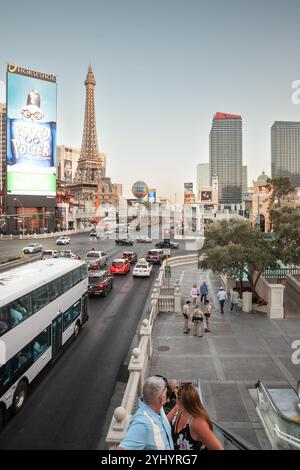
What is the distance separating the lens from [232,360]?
13195 millimetres

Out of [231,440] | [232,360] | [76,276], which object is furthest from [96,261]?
[231,440]

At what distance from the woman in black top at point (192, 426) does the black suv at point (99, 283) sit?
20577 millimetres

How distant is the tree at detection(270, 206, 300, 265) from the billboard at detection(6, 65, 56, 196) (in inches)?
2938

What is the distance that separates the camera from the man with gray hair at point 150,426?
3889 millimetres

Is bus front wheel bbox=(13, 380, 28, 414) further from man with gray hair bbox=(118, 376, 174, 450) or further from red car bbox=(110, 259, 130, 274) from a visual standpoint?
red car bbox=(110, 259, 130, 274)

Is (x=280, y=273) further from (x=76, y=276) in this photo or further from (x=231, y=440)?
(x=231, y=440)

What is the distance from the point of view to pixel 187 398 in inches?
172

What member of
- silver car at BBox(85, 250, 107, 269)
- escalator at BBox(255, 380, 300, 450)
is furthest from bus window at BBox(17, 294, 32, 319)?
silver car at BBox(85, 250, 107, 269)

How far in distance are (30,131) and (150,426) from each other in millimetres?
89777

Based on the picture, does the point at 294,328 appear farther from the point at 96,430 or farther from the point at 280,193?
the point at 280,193

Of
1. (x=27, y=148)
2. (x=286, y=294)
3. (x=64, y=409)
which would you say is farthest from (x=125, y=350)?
(x=27, y=148)

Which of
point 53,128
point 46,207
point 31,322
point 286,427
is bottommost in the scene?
point 286,427
